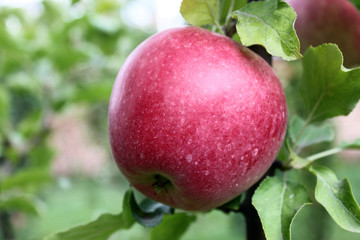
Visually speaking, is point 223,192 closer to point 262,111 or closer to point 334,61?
point 262,111

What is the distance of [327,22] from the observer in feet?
2.67

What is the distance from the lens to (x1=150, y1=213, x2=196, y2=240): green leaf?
64 cm

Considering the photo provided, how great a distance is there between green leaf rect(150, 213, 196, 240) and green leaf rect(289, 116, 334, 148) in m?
0.22

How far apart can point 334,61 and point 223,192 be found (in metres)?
0.23

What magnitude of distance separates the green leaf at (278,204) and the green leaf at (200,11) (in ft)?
0.79

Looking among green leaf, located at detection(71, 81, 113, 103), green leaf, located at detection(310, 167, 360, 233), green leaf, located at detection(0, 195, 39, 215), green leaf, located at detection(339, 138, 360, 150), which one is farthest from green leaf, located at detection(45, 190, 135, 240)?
green leaf, located at detection(71, 81, 113, 103)

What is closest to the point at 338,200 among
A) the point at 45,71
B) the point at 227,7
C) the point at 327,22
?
the point at 227,7

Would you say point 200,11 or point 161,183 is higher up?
point 200,11

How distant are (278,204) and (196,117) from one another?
0.53 feet

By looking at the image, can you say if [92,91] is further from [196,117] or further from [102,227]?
[196,117]

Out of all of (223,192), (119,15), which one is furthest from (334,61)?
(119,15)

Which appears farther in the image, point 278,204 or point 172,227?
point 172,227

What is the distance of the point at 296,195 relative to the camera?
0.52 metres

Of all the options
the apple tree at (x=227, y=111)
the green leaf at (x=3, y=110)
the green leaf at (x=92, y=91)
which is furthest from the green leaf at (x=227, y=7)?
the green leaf at (x=3, y=110)
